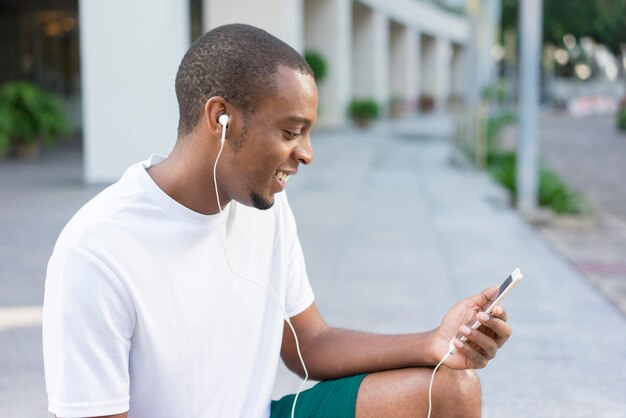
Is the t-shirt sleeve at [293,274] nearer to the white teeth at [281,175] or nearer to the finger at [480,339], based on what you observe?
the white teeth at [281,175]

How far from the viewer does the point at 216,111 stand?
1.94 m

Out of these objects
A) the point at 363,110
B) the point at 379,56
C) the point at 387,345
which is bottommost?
the point at 363,110

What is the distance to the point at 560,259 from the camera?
24.7 ft

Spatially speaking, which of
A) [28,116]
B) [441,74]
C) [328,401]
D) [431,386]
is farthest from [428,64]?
[431,386]

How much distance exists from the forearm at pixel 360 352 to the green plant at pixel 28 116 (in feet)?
43.5

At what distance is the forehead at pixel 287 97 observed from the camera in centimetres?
194

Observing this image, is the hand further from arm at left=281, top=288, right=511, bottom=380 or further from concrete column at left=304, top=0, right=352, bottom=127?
concrete column at left=304, top=0, right=352, bottom=127

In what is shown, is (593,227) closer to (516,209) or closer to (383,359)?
(516,209)

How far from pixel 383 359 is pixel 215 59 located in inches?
34.7

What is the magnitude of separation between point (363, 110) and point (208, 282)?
26512 mm

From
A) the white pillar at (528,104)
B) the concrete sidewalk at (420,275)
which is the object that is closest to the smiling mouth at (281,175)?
the concrete sidewalk at (420,275)

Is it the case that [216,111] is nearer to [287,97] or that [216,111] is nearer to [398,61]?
[287,97]

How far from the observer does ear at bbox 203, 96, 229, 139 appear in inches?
76.2

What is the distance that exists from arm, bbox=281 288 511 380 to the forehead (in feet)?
2.01
